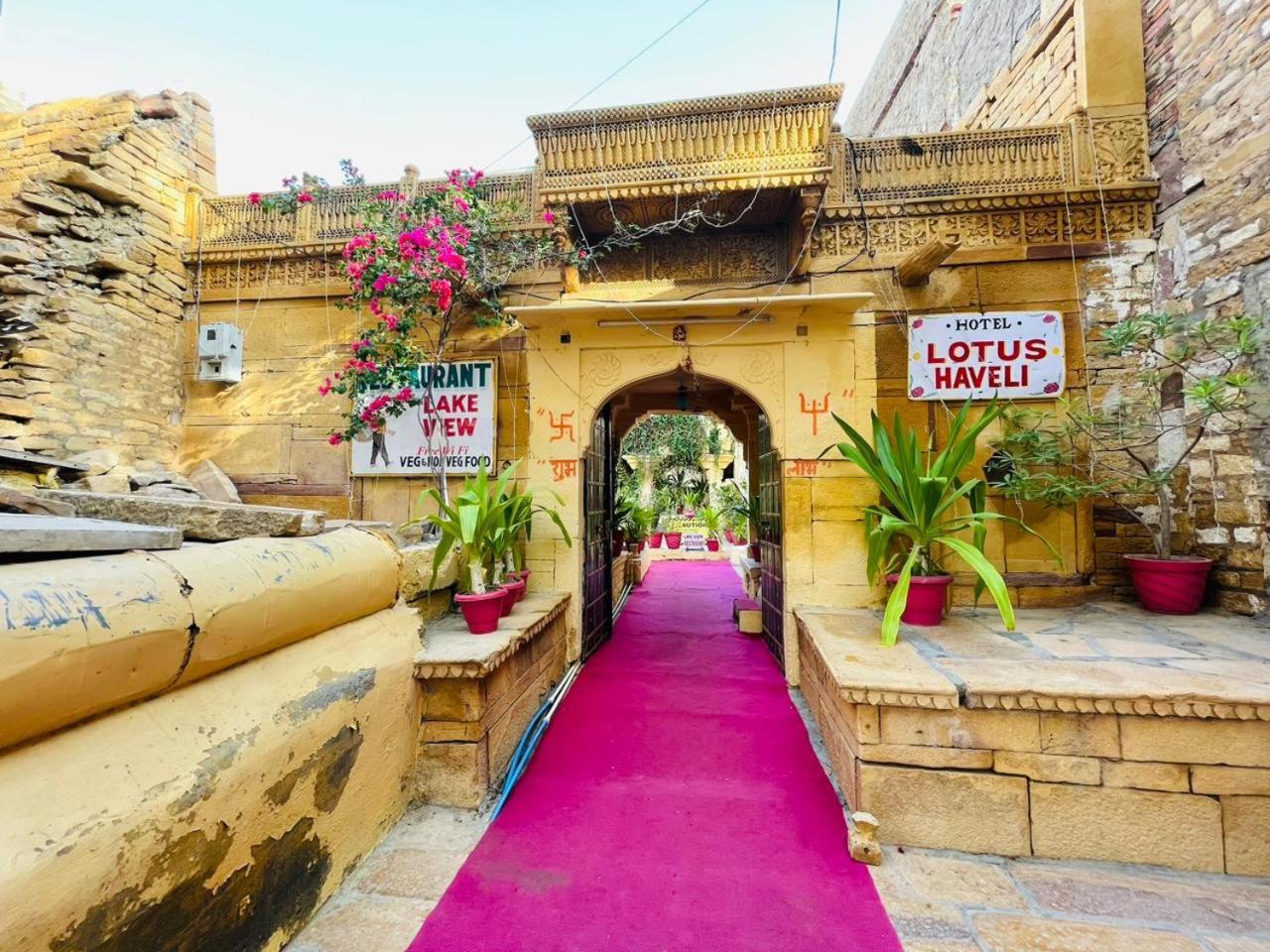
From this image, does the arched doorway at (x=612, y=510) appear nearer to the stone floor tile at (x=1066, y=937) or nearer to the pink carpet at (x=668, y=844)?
the pink carpet at (x=668, y=844)

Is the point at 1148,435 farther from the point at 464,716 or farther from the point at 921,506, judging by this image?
the point at 464,716

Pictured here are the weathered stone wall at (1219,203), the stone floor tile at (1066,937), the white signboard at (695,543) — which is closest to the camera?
the stone floor tile at (1066,937)

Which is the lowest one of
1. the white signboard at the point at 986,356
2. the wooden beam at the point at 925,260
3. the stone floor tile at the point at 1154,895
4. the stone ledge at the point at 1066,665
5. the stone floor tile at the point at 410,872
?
the stone floor tile at the point at 1154,895

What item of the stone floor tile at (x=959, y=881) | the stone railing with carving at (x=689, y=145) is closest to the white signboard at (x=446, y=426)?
the stone railing with carving at (x=689, y=145)

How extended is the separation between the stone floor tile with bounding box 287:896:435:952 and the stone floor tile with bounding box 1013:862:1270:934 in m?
2.18

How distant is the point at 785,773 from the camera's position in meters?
2.62

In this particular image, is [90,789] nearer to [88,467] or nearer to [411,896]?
[411,896]

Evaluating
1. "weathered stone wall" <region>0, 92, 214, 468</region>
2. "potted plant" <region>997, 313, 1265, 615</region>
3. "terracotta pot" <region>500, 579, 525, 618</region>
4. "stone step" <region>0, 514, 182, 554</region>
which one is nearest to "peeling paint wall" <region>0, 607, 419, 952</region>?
"stone step" <region>0, 514, 182, 554</region>

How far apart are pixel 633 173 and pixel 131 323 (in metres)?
4.52

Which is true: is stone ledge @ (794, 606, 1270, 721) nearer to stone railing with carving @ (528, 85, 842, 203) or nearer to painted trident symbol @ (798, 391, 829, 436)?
painted trident symbol @ (798, 391, 829, 436)

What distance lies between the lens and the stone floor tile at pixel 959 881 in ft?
6.04

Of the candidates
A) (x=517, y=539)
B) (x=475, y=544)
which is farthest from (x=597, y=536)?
(x=475, y=544)

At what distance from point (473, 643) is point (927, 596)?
262 centimetres

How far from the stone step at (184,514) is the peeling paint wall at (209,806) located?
0.51 metres
